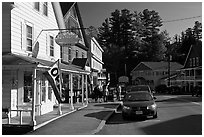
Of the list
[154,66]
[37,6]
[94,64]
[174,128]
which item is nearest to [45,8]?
[37,6]

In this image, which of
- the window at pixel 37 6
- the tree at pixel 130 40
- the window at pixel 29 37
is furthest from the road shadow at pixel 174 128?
the tree at pixel 130 40

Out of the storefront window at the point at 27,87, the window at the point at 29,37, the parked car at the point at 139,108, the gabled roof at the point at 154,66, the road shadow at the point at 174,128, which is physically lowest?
the road shadow at the point at 174,128

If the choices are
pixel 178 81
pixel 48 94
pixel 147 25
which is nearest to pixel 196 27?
pixel 147 25

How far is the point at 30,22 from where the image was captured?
15281mm

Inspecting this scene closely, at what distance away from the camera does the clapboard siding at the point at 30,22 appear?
13.8 metres

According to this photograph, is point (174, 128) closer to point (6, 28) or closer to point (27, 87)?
point (27, 87)

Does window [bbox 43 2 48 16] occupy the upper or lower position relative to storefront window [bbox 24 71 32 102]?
upper

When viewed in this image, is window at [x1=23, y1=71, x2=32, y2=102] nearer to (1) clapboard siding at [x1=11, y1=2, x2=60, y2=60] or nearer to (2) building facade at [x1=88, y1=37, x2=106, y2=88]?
(1) clapboard siding at [x1=11, y1=2, x2=60, y2=60]

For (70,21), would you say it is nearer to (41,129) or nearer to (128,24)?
(41,129)

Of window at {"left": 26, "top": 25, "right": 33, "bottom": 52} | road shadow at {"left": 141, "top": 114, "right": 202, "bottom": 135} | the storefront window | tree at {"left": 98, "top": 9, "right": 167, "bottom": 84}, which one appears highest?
→ tree at {"left": 98, "top": 9, "right": 167, "bottom": 84}

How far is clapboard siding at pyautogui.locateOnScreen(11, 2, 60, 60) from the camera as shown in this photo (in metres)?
13.8

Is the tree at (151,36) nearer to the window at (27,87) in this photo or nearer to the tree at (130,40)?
the tree at (130,40)

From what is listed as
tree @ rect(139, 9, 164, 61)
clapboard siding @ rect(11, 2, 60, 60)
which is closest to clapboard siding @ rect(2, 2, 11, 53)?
clapboard siding @ rect(11, 2, 60, 60)

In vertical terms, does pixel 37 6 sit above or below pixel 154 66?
above
